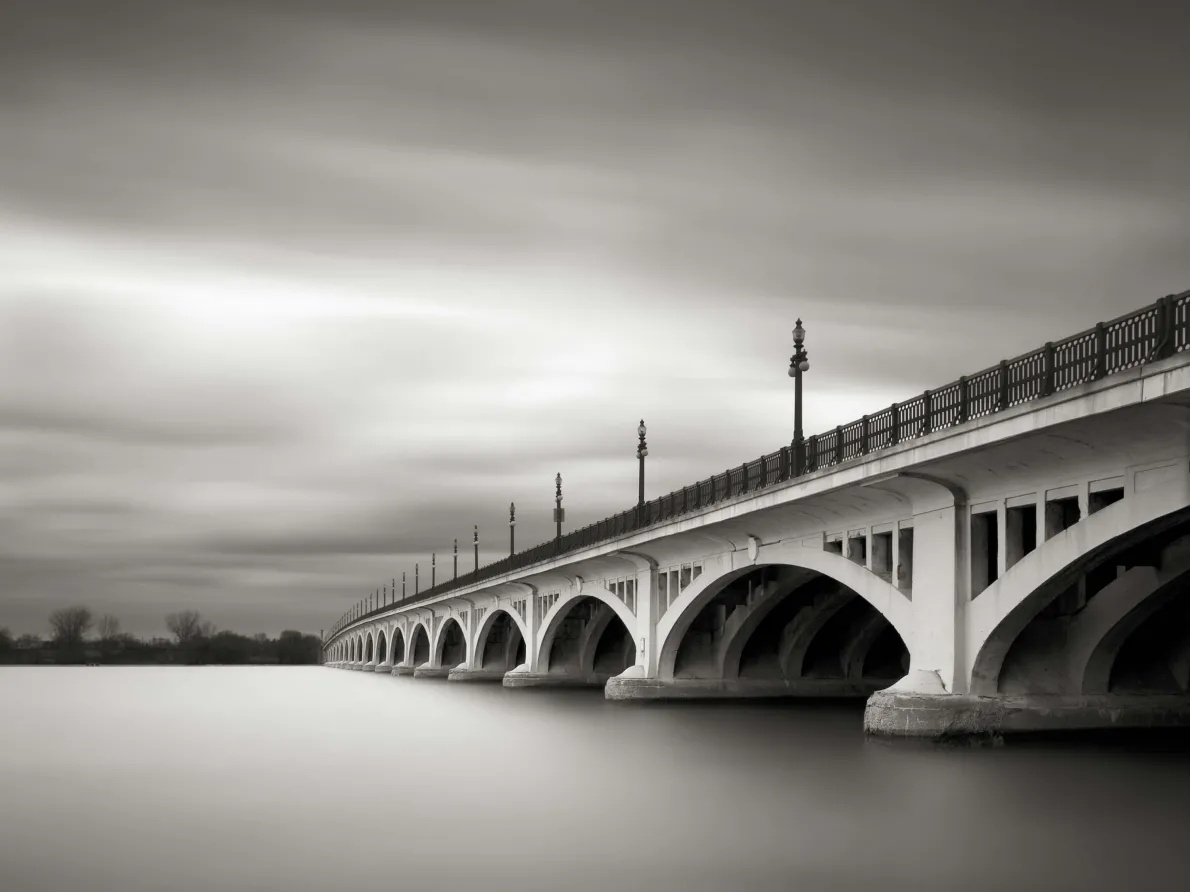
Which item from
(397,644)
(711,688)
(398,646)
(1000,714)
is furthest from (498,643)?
(1000,714)

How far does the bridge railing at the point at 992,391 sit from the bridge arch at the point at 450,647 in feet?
222

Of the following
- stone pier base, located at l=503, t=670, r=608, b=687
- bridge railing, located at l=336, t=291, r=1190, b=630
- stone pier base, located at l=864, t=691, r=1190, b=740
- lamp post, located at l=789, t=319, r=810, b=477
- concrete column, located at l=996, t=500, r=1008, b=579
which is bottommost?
stone pier base, located at l=503, t=670, r=608, b=687

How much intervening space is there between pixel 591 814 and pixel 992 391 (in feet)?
35.4

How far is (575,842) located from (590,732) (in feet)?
67.4

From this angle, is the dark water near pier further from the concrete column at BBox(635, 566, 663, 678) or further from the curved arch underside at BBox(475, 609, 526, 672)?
the curved arch underside at BBox(475, 609, 526, 672)

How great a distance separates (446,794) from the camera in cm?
2278

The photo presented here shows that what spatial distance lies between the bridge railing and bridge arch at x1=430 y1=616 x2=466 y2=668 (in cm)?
6754

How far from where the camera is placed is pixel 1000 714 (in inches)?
1095

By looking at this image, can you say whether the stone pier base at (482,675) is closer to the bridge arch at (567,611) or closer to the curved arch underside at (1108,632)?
the bridge arch at (567,611)

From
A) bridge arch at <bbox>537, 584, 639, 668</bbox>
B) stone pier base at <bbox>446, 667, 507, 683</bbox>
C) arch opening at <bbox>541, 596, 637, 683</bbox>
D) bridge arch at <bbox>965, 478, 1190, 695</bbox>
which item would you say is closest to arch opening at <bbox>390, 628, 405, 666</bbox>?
stone pier base at <bbox>446, 667, 507, 683</bbox>

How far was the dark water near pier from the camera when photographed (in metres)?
14.8

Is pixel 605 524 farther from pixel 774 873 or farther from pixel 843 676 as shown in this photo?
pixel 774 873

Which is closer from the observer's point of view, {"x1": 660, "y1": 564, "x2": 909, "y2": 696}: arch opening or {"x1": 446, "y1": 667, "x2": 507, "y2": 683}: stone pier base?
{"x1": 660, "y1": 564, "x2": 909, "y2": 696}: arch opening

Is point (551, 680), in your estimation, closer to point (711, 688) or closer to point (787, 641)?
point (711, 688)
